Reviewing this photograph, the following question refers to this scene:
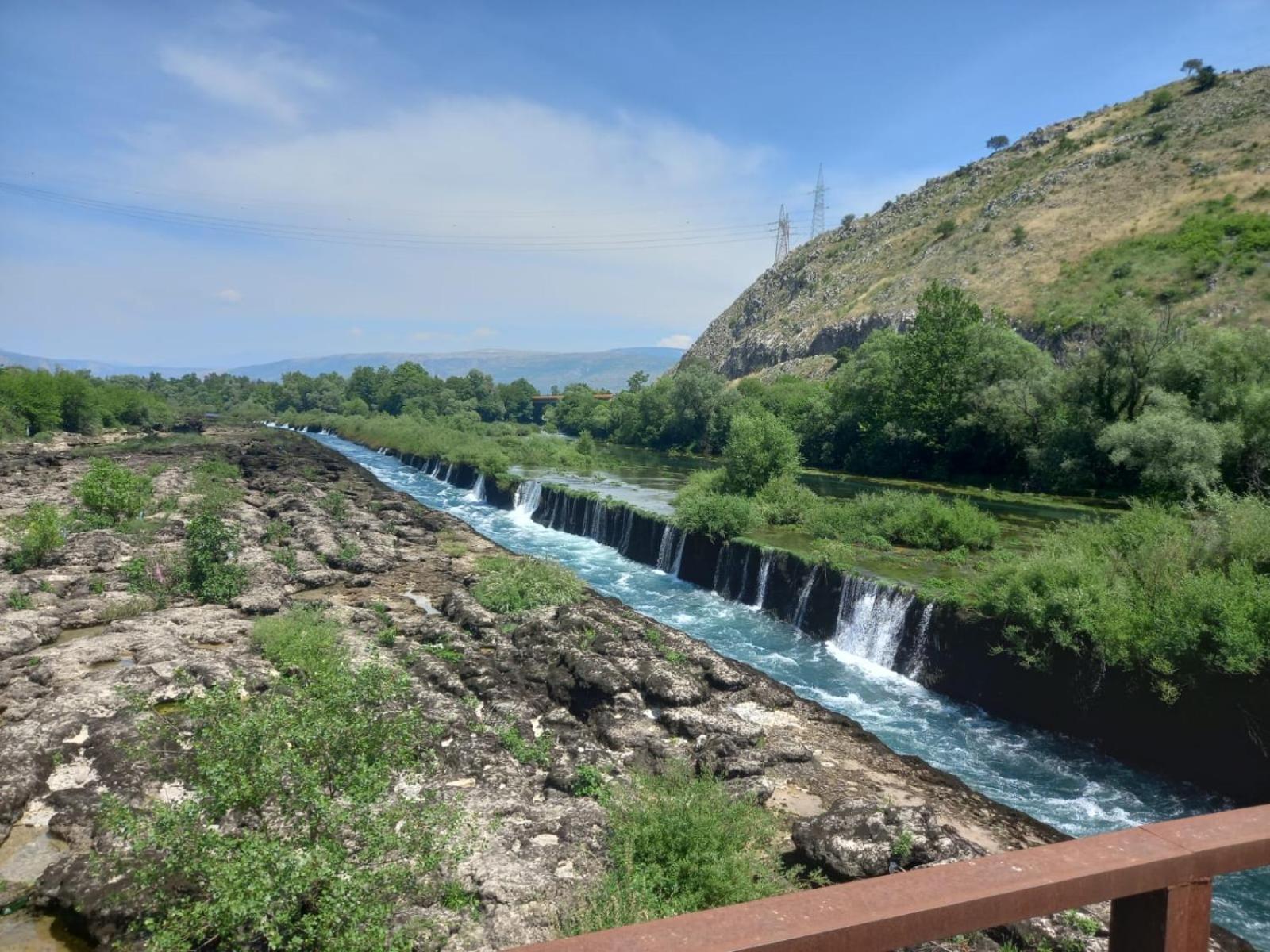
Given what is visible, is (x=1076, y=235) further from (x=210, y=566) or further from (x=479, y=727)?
(x=479, y=727)

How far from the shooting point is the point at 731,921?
5.40 ft

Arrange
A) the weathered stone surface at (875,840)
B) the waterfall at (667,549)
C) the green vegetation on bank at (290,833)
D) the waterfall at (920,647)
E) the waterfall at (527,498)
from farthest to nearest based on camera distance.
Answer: the waterfall at (527,498)
the waterfall at (667,549)
the waterfall at (920,647)
the weathered stone surface at (875,840)
the green vegetation on bank at (290,833)

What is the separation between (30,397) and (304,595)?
6343cm

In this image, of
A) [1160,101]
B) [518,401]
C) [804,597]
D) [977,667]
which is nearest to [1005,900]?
[977,667]

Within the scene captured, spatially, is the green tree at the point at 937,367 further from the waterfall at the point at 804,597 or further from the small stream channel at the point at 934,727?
the waterfall at the point at 804,597

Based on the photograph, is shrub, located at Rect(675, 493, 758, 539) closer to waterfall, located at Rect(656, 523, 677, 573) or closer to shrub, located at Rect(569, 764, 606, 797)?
waterfall, located at Rect(656, 523, 677, 573)

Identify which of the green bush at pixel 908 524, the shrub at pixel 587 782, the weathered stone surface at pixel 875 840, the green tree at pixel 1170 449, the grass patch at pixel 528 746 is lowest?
the grass patch at pixel 528 746

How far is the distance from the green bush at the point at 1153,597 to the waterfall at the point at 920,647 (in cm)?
141

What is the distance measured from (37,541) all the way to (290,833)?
20.3m

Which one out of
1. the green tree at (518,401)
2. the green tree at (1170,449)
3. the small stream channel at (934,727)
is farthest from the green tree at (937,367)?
the green tree at (518,401)

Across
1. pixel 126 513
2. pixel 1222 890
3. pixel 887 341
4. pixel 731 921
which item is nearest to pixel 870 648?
pixel 1222 890

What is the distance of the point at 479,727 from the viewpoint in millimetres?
12852

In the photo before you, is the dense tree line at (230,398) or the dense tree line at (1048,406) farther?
the dense tree line at (230,398)

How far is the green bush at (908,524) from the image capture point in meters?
24.5
